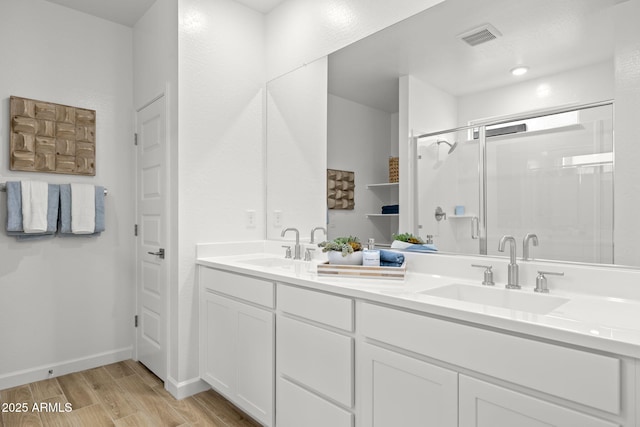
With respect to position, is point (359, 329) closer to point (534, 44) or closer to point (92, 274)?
point (534, 44)

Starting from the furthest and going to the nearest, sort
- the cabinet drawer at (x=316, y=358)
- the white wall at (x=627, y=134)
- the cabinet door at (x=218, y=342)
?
the cabinet door at (x=218, y=342) → the cabinet drawer at (x=316, y=358) → the white wall at (x=627, y=134)

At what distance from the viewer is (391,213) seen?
2.04 meters

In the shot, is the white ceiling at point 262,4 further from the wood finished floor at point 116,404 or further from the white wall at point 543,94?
the wood finished floor at point 116,404

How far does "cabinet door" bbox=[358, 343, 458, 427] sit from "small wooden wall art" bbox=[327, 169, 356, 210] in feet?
3.32

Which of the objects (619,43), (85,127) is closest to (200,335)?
(85,127)

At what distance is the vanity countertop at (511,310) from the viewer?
92 cm

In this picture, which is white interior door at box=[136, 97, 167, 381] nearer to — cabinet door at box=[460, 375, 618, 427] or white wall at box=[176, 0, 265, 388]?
white wall at box=[176, 0, 265, 388]

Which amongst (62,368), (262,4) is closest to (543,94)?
(262,4)

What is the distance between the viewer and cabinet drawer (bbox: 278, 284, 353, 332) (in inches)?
59.7

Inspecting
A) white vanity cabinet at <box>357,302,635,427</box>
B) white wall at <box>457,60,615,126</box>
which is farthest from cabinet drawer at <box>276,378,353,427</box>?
white wall at <box>457,60,615,126</box>

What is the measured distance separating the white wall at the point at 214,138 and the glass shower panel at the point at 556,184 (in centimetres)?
169

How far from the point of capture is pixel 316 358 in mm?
1633

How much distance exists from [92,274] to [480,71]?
290 centimetres

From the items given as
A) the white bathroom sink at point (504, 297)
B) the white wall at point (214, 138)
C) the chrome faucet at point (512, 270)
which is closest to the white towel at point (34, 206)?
the white wall at point (214, 138)
